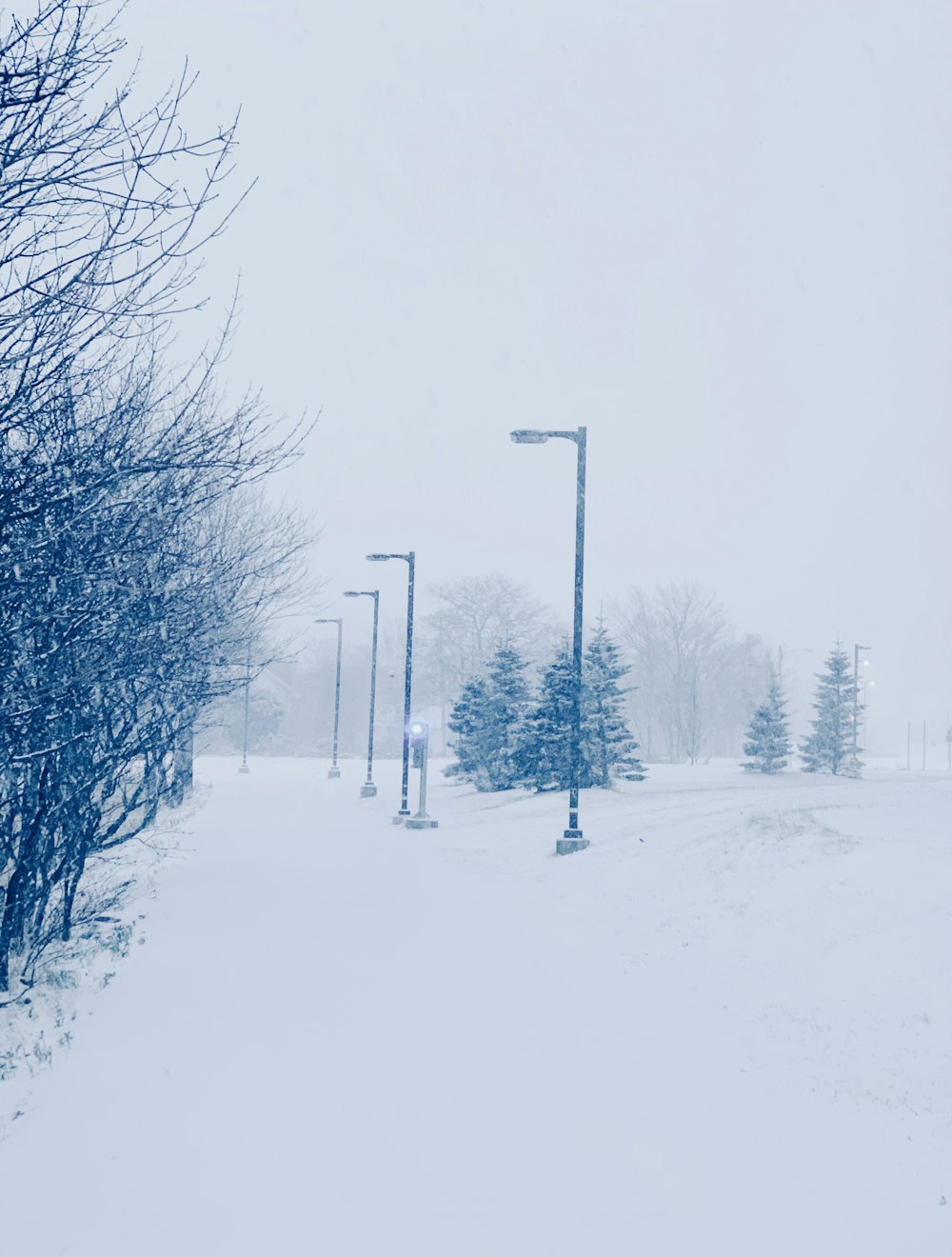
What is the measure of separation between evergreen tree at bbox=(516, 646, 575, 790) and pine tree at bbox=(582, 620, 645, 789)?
2.44 ft

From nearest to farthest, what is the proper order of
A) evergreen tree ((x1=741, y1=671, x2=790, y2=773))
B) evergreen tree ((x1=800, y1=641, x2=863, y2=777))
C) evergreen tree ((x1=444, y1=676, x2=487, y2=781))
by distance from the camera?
evergreen tree ((x1=444, y1=676, x2=487, y2=781)) → evergreen tree ((x1=741, y1=671, x2=790, y2=773)) → evergreen tree ((x1=800, y1=641, x2=863, y2=777))

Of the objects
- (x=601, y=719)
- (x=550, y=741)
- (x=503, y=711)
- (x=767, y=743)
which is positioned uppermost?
(x=503, y=711)

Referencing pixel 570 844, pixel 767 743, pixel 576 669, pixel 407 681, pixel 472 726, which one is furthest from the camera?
pixel 767 743

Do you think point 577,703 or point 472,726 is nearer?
point 577,703

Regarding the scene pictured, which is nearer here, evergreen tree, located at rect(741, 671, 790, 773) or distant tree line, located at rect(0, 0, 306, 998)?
distant tree line, located at rect(0, 0, 306, 998)

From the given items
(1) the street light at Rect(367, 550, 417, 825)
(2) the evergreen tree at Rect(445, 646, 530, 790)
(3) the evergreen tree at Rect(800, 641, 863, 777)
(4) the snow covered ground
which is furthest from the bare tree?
(4) the snow covered ground

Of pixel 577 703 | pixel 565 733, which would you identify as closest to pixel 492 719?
pixel 565 733

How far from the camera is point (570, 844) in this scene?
18469mm

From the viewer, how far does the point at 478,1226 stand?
4.82m

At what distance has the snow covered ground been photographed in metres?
4.92

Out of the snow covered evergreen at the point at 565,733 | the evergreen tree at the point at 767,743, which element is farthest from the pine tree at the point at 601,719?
the evergreen tree at the point at 767,743

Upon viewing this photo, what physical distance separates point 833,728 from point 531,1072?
2125 inches

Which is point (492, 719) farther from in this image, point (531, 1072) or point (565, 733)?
point (531, 1072)

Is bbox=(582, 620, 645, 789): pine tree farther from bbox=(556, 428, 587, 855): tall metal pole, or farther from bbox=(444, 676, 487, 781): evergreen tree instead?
bbox=(556, 428, 587, 855): tall metal pole
